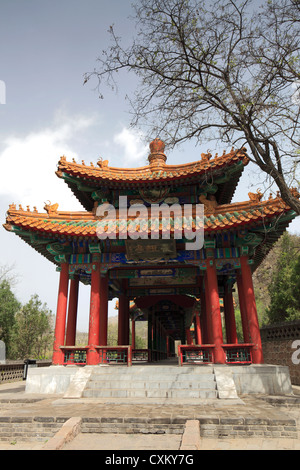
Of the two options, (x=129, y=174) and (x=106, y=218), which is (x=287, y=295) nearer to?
A: (x=129, y=174)

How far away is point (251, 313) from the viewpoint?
32.7ft

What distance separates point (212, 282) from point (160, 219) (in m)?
2.80

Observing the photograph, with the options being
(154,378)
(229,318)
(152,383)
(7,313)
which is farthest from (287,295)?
(7,313)

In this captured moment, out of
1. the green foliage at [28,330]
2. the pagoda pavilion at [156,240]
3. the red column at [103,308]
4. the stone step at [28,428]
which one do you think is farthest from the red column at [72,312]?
the green foliage at [28,330]

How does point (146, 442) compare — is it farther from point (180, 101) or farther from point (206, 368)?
point (180, 101)

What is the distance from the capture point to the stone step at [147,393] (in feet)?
25.9

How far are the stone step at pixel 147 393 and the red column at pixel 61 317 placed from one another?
2.23 meters

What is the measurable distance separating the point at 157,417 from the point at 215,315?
490 cm

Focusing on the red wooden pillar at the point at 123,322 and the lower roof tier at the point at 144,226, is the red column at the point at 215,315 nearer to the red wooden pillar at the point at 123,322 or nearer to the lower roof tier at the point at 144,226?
the lower roof tier at the point at 144,226

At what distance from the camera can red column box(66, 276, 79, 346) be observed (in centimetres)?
1189
